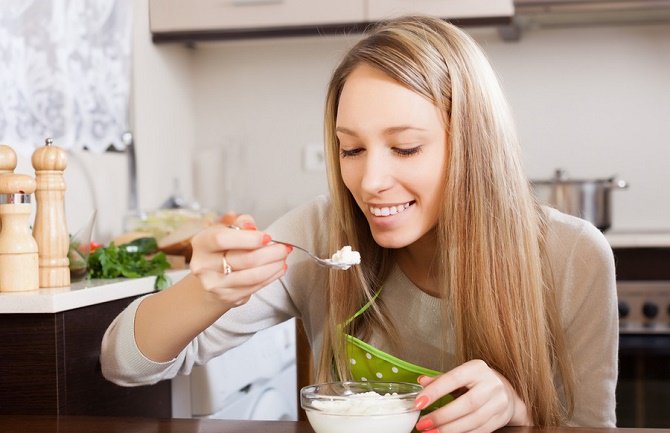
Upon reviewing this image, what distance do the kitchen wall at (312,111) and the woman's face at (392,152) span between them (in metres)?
1.65

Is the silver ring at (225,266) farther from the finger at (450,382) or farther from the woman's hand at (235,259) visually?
the finger at (450,382)

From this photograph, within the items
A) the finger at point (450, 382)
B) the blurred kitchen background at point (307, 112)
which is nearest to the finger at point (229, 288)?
the finger at point (450, 382)

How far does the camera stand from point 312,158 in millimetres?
3264

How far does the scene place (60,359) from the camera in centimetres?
151

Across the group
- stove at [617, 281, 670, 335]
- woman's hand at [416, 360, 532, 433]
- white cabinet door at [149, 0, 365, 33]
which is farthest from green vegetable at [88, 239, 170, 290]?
stove at [617, 281, 670, 335]

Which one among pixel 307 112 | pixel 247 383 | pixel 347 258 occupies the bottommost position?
pixel 247 383

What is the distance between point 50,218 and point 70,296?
161mm

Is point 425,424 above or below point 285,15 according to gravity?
below

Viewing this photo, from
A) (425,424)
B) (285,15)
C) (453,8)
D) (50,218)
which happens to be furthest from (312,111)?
(425,424)

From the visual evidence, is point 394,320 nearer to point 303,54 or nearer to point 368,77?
point 368,77

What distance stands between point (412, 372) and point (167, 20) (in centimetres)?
204

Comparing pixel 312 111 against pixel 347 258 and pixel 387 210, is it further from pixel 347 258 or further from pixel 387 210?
pixel 347 258

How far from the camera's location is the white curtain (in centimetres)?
210

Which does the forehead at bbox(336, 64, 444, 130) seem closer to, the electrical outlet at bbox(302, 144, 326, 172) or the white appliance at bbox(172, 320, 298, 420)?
the white appliance at bbox(172, 320, 298, 420)
